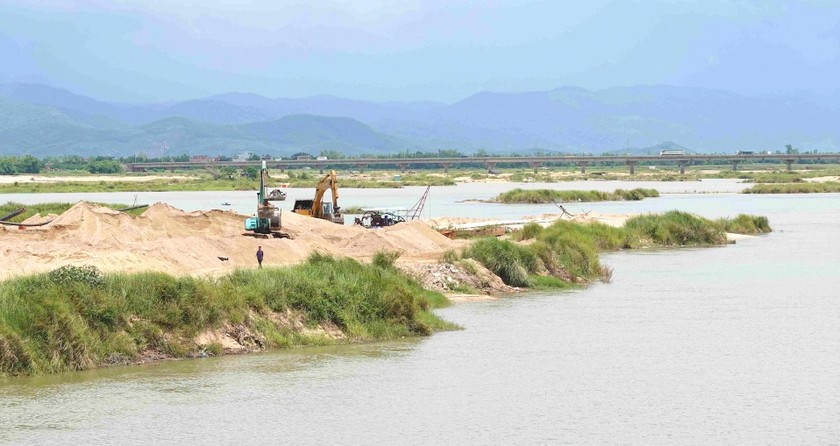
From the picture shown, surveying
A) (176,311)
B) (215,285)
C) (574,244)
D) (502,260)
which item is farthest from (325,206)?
(176,311)

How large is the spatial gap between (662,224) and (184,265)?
99.4ft

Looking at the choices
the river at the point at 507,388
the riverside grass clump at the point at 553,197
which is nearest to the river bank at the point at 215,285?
the river at the point at 507,388

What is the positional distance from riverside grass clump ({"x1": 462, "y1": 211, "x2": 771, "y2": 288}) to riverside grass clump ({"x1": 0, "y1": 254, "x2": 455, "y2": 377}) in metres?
8.98

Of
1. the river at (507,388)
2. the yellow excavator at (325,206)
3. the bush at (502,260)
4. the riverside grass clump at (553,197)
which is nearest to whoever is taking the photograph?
the river at (507,388)

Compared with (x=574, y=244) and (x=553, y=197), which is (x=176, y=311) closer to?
(x=574, y=244)

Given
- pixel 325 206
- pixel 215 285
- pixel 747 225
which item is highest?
pixel 215 285

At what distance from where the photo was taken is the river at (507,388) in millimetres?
21016

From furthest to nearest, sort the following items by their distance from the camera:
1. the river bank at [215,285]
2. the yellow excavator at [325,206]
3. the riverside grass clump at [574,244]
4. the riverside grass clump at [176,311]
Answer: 1. the yellow excavator at [325,206]
2. the riverside grass clump at [574,244]
3. the river bank at [215,285]
4. the riverside grass clump at [176,311]

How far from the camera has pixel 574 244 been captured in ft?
148

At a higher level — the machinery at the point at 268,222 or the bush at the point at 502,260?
the machinery at the point at 268,222

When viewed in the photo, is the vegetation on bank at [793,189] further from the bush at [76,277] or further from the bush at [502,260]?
the bush at [76,277]

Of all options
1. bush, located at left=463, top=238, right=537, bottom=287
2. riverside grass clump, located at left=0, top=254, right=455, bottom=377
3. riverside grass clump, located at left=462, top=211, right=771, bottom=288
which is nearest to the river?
riverside grass clump, located at left=0, top=254, right=455, bottom=377

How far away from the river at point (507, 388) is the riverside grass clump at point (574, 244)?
3475mm

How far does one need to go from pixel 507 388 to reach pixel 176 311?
7122 mm
